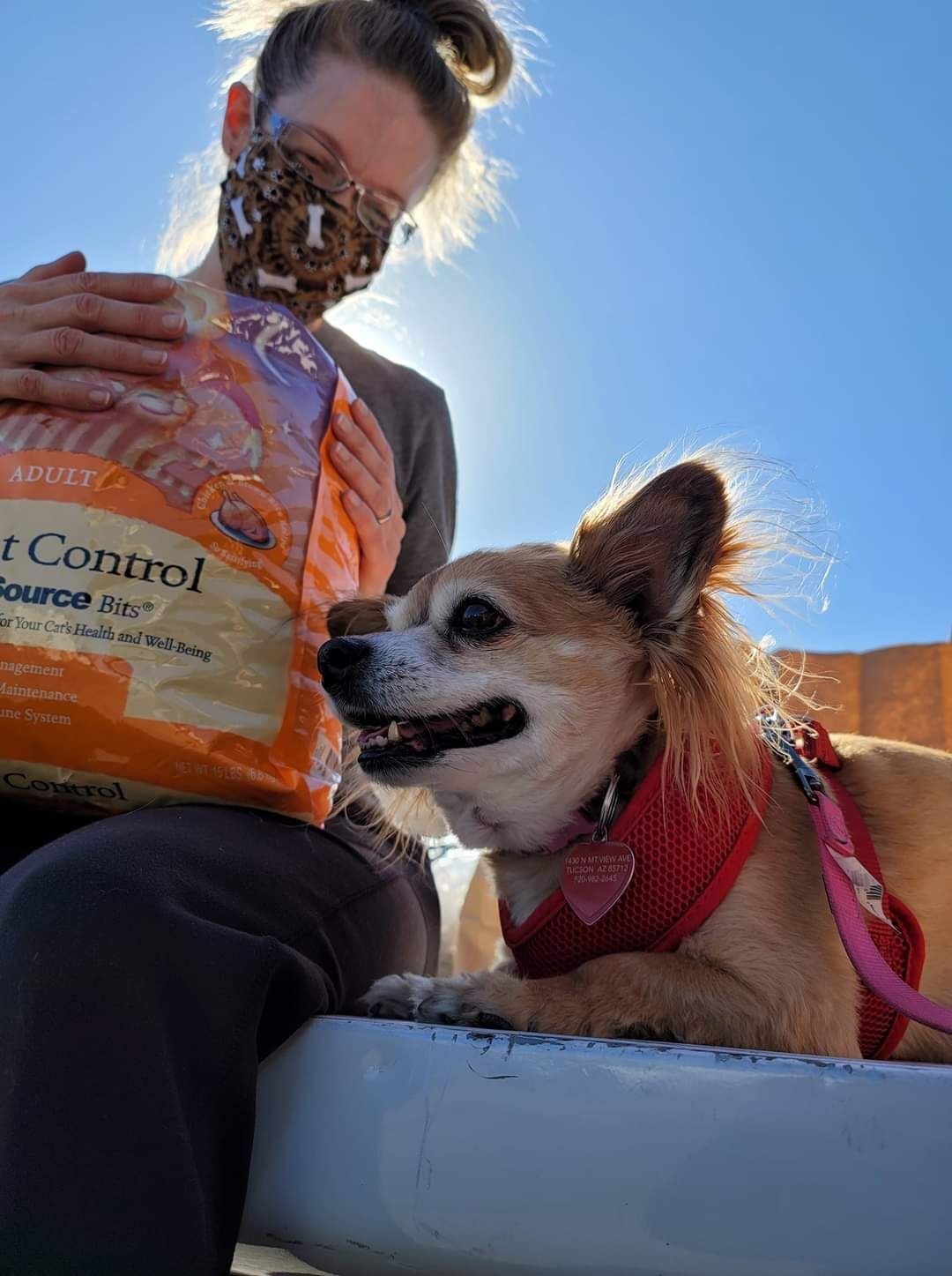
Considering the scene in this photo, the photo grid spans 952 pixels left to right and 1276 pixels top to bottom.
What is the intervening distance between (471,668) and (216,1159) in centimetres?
77

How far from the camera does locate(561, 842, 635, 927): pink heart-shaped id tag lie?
122 cm

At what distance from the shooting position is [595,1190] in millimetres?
803

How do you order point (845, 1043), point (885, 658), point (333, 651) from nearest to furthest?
point (845, 1043) < point (333, 651) < point (885, 658)

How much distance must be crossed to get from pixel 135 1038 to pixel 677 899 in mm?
680

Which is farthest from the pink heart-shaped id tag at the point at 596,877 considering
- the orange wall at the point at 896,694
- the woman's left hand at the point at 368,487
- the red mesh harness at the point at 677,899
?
the orange wall at the point at 896,694

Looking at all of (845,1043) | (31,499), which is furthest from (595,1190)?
(31,499)

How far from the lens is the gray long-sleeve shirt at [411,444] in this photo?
2047 mm

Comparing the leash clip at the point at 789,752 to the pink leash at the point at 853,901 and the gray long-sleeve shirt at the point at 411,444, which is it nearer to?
the pink leash at the point at 853,901

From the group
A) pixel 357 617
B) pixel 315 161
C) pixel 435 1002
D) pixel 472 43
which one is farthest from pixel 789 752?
pixel 472 43

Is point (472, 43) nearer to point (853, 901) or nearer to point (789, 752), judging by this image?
point (789, 752)

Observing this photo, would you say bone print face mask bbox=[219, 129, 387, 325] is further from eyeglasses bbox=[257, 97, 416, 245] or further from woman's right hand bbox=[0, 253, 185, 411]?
woman's right hand bbox=[0, 253, 185, 411]

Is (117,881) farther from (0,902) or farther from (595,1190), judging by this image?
(595,1190)

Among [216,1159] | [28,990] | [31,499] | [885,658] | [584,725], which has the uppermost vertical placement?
[885,658]

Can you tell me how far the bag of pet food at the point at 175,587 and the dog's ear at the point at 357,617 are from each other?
94 millimetres
